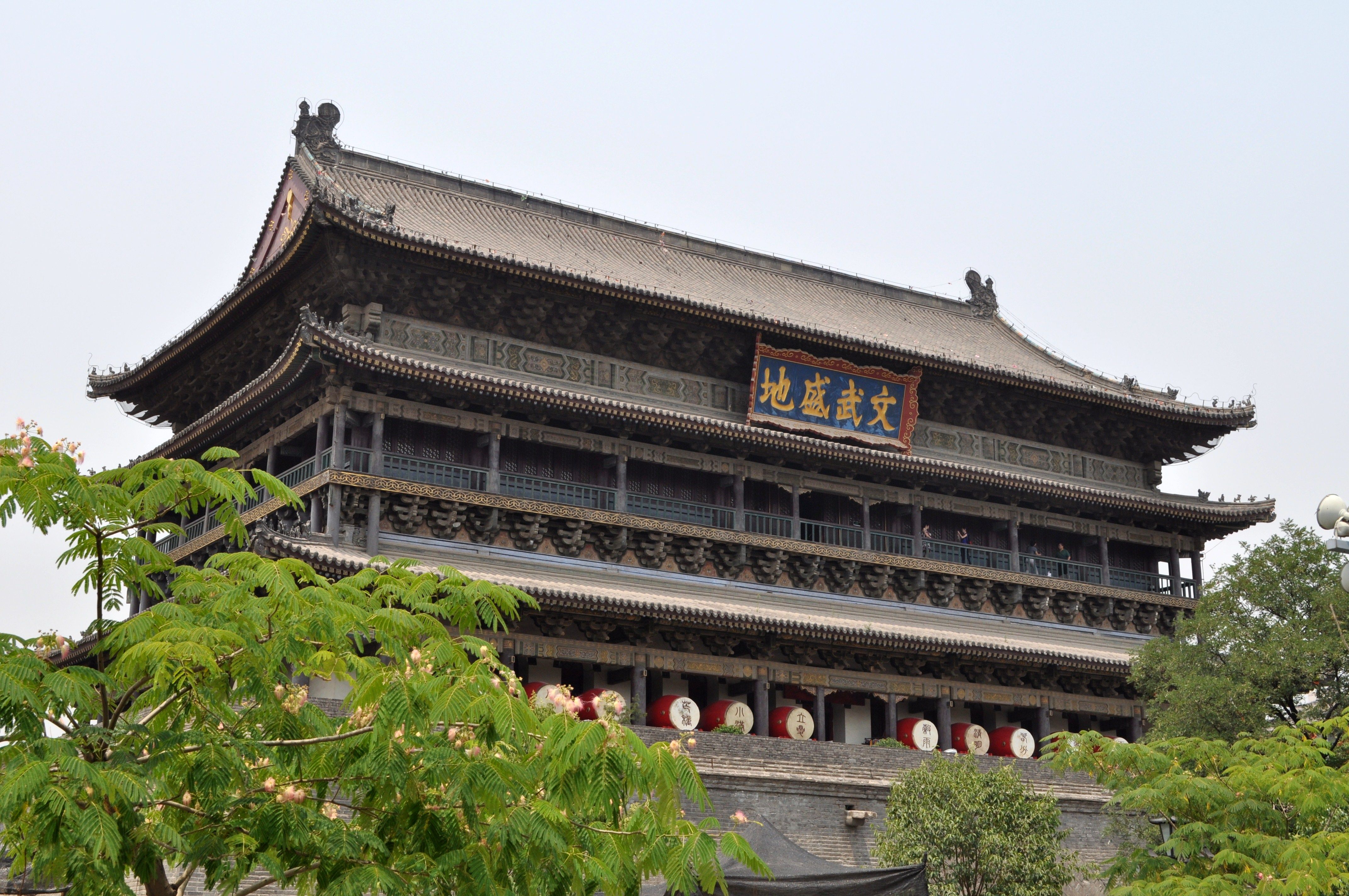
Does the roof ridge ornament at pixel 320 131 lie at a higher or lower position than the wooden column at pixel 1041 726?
higher

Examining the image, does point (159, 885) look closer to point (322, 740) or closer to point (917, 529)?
point (322, 740)

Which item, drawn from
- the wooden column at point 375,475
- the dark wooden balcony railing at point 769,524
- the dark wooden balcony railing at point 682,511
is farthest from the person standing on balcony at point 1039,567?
the wooden column at point 375,475

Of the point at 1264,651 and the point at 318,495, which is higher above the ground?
the point at 318,495

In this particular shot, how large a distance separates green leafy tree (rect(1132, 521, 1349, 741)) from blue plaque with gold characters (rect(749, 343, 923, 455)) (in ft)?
25.8

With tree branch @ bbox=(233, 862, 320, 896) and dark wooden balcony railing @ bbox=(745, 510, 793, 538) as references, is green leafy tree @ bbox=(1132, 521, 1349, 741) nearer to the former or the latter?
dark wooden balcony railing @ bbox=(745, 510, 793, 538)

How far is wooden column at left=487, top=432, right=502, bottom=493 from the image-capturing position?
28.8m

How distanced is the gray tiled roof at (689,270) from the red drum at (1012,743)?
26.8 ft

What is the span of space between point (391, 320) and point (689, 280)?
361 inches

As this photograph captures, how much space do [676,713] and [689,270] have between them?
13169 millimetres

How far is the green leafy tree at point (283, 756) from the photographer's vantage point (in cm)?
1045

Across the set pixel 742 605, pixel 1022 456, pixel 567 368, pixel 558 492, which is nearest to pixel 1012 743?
pixel 742 605

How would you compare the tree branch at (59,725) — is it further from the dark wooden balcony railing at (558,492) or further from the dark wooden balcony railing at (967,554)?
the dark wooden balcony railing at (967,554)

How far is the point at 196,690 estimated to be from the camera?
36.1 feet

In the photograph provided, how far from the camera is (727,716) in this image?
29031mm
